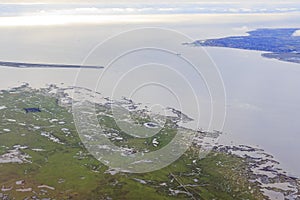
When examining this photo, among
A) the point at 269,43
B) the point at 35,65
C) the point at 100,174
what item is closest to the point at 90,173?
the point at 100,174

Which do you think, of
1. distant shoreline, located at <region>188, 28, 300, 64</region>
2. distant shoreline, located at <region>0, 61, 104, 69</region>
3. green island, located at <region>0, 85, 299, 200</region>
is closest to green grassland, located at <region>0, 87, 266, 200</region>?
green island, located at <region>0, 85, 299, 200</region>

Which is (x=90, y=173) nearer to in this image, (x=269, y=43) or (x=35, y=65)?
(x=35, y=65)

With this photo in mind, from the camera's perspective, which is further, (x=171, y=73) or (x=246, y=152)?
(x=171, y=73)

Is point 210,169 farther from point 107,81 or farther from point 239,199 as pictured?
point 107,81

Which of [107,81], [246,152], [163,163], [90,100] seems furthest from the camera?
[107,81]

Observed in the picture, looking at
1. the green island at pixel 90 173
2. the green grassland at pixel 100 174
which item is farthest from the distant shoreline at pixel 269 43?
the green grassland at pixel 100 174

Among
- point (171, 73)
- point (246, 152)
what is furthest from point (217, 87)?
point (246, 152)

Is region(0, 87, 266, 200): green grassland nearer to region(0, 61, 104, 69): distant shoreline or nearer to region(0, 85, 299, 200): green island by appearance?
region(0, 85, 299, 200): green island

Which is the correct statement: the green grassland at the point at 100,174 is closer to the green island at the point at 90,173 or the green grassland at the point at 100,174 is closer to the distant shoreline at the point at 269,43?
the green island at the point at 90,173
